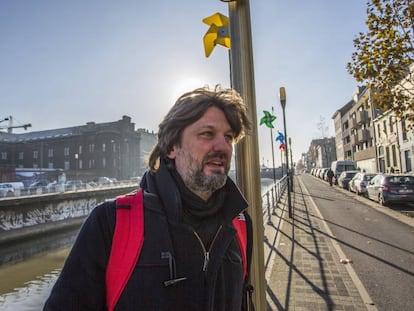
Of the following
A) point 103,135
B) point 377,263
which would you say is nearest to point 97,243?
point 377,263

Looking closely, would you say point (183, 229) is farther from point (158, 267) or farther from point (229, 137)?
point (229, 137)

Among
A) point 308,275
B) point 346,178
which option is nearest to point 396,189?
point 308,275

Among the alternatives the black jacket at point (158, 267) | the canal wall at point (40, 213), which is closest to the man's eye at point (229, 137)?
the black jacket at point (158, 267)

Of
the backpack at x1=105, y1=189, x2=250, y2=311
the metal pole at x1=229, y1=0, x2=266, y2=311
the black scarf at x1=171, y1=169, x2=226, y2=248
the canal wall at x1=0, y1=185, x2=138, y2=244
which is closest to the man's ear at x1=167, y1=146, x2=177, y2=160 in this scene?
the black scarf at x1=171, y1=169, x2=226, y2=248

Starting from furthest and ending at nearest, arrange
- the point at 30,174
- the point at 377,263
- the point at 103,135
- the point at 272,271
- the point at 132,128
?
the point at 132,128 → the point at 103,135 → the point at 30,174 → the point at 377,263 → the point at 272,271

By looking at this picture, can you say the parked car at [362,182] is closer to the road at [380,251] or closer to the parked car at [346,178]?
the parked car at [346,178]

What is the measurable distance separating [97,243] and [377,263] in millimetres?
6734

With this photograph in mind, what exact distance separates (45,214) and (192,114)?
19078 millimetres

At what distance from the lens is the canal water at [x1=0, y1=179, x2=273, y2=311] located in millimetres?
7844

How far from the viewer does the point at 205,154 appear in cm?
181

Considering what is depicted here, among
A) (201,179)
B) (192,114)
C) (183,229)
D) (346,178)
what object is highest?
(192,114)

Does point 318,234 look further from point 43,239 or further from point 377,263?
point 43,239

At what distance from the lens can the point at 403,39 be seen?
381 inches

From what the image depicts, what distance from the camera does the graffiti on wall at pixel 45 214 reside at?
15531 mm
